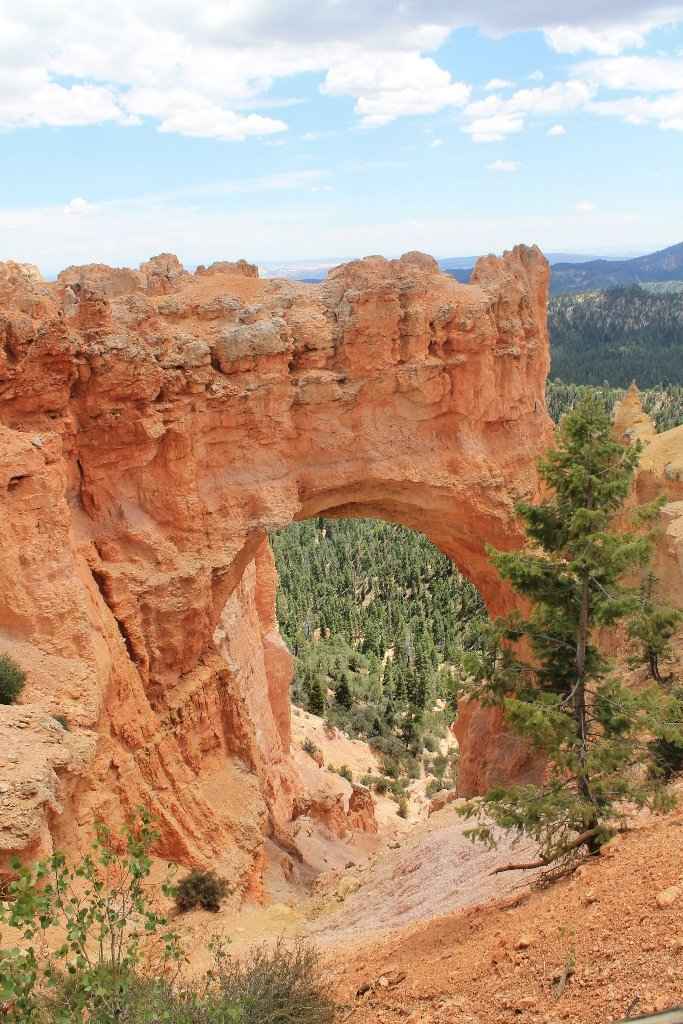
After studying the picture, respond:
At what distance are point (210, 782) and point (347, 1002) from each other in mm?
9354

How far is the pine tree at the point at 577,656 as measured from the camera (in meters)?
11.0

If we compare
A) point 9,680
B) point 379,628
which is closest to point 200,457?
point 9,680

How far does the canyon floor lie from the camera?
8.16 m

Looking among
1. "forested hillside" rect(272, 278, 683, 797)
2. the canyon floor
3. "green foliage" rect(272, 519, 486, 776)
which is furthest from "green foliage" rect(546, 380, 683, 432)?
the canyon floor

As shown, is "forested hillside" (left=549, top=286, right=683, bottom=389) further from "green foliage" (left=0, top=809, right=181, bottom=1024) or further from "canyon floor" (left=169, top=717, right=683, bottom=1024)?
"green foliage" (left=0, top=809, right=181, bottom=1024)

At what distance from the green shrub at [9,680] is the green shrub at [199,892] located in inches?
206

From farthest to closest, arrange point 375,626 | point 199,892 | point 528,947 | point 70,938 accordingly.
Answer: point 375,626, point 199,892, point 528,947, point 70,938

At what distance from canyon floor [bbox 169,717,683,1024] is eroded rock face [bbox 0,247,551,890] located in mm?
3780

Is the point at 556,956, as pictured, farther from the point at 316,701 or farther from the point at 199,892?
the point at 316,701

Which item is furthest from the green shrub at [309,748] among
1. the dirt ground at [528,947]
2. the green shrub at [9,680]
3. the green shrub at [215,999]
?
the green shrub at [215,999]

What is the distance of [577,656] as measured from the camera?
11.8 m

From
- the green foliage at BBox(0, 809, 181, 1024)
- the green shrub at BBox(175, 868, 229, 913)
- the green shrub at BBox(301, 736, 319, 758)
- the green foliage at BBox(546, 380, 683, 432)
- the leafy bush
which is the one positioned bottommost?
the green shrub at BBox(301, 736, 319, 758)

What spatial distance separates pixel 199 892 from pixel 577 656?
29.9ft

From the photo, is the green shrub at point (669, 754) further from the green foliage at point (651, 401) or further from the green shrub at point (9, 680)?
the green foliage at point (651, 401)
